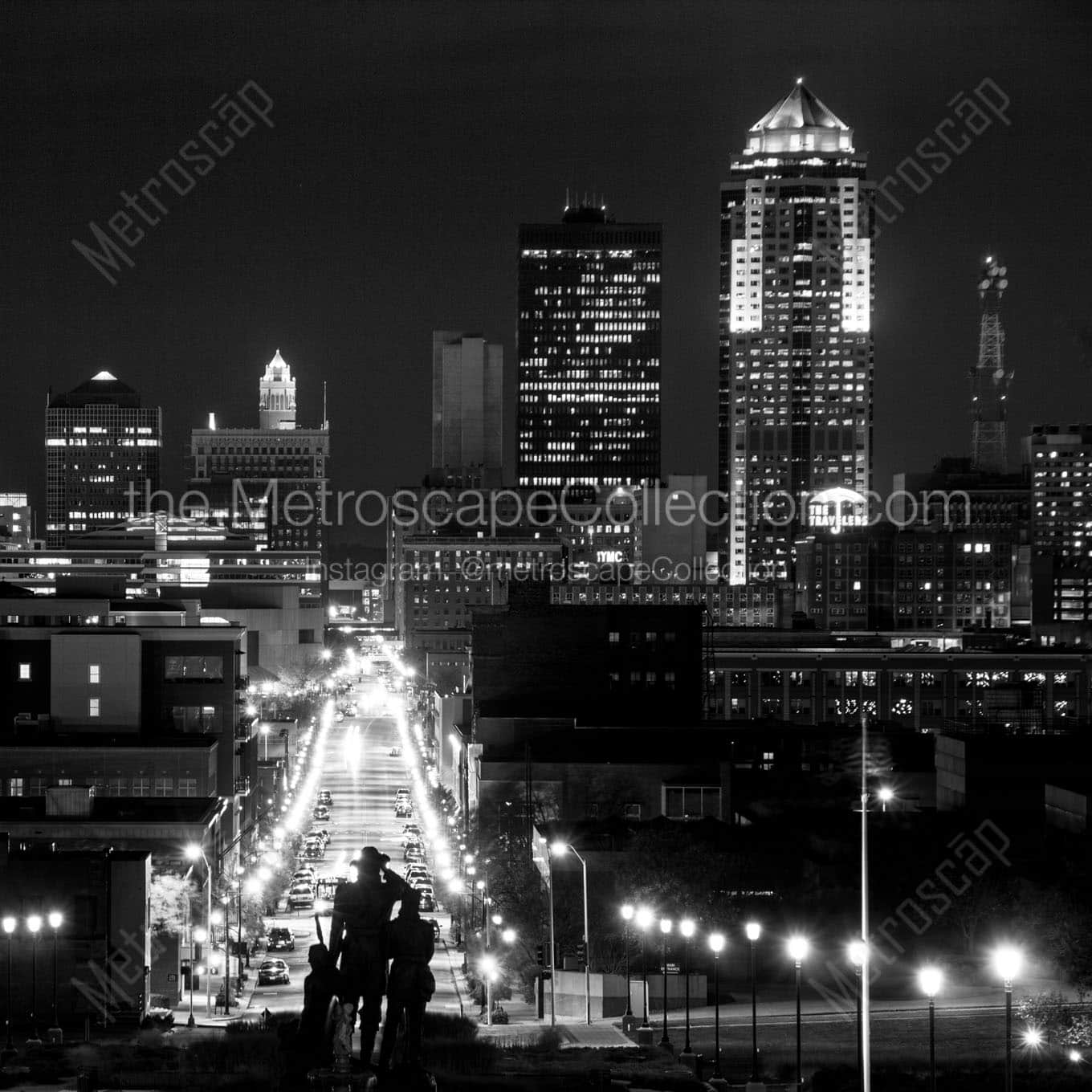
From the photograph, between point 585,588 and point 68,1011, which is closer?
point 68,1011

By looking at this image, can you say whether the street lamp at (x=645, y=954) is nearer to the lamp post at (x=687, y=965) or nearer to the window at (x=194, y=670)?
the lamp post at (x=687, y=965)

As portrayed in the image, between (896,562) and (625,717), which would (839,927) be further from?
(896,562)

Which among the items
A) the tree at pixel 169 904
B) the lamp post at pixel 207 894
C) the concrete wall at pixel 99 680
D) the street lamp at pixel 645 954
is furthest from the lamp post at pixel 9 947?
the concrete wall at pixel 99 680

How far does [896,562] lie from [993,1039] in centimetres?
14424

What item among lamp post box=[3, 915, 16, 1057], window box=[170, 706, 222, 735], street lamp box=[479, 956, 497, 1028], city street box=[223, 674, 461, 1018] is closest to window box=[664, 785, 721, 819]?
city street box=[223, 674, 461, 1018]

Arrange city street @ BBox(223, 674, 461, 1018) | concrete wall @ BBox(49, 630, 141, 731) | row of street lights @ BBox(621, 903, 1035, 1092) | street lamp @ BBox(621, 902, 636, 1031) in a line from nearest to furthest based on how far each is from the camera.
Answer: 1. row of street lights @ BBox(621, 903, 1035, 1092)
2. street lamp @ BBox(621, 902, 636, 1031)
3. city street @ BBox(223, 674, 461, 1018)
4. concrete wall @ BBox(49, 630, 141, 731)

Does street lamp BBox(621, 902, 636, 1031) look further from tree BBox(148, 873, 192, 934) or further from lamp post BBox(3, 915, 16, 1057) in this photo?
lamp post BBox(3, 915, 16, 1057)

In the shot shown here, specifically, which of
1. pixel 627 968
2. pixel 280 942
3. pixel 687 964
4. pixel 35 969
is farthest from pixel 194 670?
pixel 687 964

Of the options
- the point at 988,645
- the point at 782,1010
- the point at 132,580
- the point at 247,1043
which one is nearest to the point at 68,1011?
the point at 247,1043

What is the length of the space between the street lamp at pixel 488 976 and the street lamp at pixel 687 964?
3509mm

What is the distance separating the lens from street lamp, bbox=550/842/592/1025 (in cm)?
3944

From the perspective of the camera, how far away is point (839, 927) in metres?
43.6

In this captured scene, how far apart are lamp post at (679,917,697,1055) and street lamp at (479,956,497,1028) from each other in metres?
3.51

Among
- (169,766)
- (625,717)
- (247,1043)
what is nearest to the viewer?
(247,1043)
